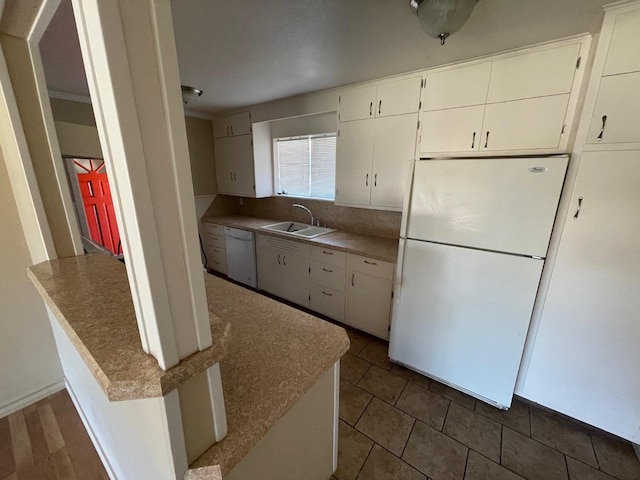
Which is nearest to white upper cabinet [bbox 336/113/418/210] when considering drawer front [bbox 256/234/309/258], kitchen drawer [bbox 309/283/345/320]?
drawer front [bbox 256/234/309/258]

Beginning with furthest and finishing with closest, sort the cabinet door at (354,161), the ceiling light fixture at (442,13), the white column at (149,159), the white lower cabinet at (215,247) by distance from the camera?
the white lower cabinet at (215,247), the cabinet door at (354,161), the ceiling light fixture at (442,13), the white column at (149,159)

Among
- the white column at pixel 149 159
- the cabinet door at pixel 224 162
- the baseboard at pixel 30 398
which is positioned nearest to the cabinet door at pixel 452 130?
the white column at pixel 149 159

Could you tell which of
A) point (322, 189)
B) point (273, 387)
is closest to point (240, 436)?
point (273, 387)

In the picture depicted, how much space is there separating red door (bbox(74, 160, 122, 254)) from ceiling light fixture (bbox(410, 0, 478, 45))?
125 inches

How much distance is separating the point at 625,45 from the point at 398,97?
1269 mm

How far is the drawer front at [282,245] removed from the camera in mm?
2831

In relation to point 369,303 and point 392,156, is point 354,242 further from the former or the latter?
point 392,156

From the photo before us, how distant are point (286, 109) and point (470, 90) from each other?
1808 mm

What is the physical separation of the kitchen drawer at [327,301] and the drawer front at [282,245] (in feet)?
1.29

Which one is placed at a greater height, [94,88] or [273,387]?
[94,88]

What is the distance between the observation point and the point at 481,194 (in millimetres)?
1568

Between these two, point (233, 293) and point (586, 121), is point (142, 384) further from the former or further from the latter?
point (586, 121)

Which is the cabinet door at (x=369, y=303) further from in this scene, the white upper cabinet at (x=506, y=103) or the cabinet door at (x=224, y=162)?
the cabinet door at (x=224, y=162)

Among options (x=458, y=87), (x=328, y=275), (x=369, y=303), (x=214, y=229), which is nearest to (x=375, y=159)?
(x=458, y=87)
